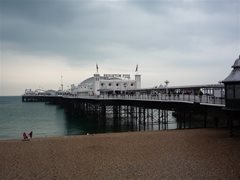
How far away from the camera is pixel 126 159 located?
507 inches

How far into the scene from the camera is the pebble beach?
10.8 metres

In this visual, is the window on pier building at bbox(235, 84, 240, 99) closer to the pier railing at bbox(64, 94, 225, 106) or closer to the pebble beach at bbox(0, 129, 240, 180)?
the pebble beach at bbox(0, 129, 240, 180)

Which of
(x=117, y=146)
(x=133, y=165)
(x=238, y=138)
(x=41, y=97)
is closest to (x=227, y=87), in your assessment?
(x=238, y=138)

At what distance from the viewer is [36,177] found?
10734 millimetres

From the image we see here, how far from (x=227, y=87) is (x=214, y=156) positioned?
5.09m

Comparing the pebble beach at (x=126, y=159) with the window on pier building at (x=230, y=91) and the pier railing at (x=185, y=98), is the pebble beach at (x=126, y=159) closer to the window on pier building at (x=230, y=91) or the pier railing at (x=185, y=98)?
the window on pier building at (x=230, y=91)

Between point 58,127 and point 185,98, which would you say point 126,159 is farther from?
point 58,127

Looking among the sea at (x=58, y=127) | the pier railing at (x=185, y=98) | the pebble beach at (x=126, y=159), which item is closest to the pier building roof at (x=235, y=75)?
the pier railing at (x=185, y=98)

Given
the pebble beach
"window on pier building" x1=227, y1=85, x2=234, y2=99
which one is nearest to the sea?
the pebble beach

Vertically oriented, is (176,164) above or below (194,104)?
below

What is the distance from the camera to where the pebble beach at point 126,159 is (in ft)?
35.5

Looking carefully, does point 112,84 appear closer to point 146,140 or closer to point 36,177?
point 146,140

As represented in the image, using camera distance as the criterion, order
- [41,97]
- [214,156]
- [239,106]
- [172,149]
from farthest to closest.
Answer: [41,97] < [239,106] < [172,149] < [214,156]

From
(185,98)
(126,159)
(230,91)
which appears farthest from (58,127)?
(126,159)
